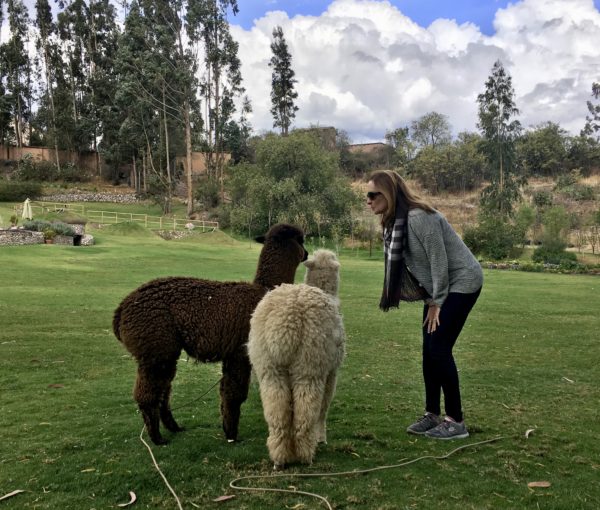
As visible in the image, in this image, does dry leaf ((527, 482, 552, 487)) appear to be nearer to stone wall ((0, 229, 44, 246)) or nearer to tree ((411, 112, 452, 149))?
stone wall ((0, 229, 44, 246))

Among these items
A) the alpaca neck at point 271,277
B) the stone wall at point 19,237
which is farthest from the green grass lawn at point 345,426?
the stone wall at point 19,237

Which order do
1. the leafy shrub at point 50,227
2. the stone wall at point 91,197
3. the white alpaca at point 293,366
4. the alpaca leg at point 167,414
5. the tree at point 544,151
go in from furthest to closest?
the tree at point 544,151 → the stone wall at point 91,197 → the leafy shrub at point 50,227 → the alpaca leg at point 167,414 → the white alpaca at point 293,366

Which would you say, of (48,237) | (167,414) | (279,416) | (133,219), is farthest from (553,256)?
(133,219)

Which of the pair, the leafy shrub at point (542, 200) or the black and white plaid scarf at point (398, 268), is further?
the leafy shrub at point (542, 200)

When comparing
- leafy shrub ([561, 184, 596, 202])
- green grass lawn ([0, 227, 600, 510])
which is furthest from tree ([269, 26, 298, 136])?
green grass lawn ([0, 227, 600, 510])

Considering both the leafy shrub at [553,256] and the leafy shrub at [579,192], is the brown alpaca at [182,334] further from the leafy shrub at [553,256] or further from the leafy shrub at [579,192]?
the leafy shrub at [579,192]

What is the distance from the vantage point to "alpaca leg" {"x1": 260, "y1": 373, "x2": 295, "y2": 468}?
11.1 ft

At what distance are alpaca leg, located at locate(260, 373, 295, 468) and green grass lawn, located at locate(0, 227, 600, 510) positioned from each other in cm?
12

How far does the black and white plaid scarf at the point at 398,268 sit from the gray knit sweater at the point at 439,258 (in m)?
0.06

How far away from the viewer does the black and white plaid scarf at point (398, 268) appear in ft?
12.4

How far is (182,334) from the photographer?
3.81m

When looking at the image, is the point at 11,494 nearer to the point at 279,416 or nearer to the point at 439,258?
the point at 279,416

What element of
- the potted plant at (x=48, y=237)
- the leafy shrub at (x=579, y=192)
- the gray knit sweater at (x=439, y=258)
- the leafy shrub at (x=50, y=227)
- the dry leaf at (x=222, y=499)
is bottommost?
the dry leaf at (x=222, y=499)

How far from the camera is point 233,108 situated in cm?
5238
